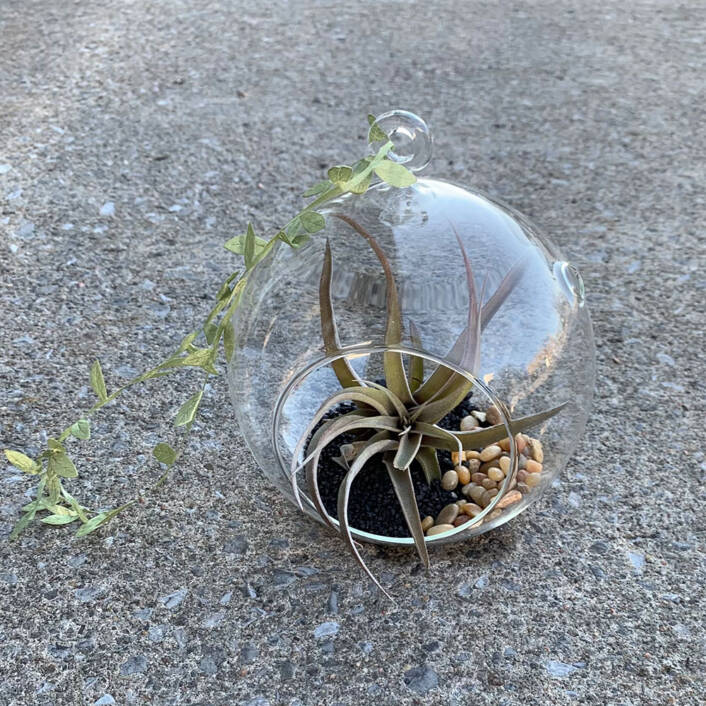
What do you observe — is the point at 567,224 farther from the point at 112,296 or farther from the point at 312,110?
the point at 112,296

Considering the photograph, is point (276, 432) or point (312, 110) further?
point (312, 110)

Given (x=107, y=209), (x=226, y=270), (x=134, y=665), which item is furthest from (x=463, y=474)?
(x=107, y=209)

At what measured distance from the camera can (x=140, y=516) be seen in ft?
4.17

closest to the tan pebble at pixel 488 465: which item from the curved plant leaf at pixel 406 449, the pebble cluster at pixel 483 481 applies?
the pebble cluster at pixel 483 481

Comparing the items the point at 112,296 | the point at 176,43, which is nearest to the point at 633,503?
the point at 112,296

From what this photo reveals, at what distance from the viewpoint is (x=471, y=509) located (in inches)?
46.1

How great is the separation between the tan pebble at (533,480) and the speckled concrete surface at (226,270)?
124 millimetres

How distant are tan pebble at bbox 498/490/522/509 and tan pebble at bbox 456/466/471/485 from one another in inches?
2.0

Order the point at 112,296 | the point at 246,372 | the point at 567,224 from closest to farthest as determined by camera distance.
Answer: the point at 246,372
the point at 112,296
the point at 567,224

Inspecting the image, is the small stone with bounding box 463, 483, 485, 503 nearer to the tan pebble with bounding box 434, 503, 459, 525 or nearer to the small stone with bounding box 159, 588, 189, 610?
the tan pebble with bounding box 434, 503, 459, 525

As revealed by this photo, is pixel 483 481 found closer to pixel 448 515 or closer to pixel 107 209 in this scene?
pixel 448 515

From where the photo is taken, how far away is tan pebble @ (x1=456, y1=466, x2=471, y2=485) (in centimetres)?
119

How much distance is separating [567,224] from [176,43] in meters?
1.30

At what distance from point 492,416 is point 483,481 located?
0.29 ft
